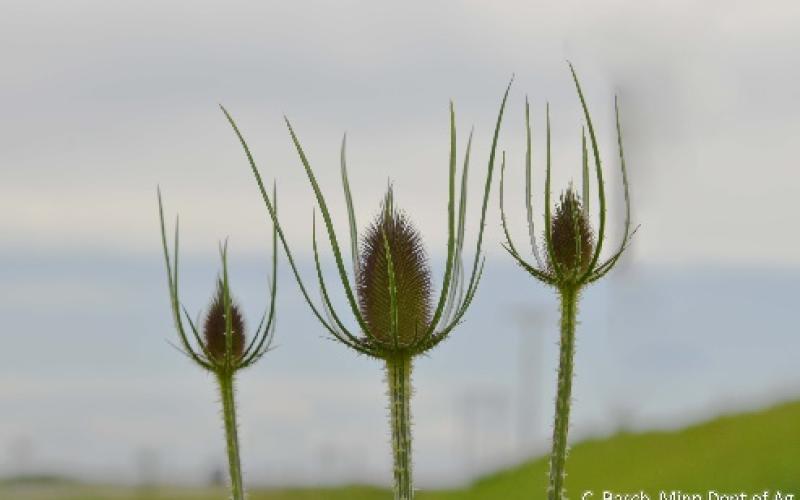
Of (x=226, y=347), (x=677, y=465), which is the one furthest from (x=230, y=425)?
(x=677, y=465)

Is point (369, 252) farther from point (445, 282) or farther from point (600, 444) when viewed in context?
point (600, 444)

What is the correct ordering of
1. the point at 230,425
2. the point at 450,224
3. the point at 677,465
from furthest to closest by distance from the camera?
the point at 677,465 < the point at 230,425 < the point at 450,224

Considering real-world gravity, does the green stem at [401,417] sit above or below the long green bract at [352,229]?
below

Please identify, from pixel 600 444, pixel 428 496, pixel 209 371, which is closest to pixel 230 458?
pixel 209 371

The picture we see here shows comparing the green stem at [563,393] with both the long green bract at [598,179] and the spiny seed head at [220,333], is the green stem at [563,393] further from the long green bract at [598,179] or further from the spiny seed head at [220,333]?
the spiny seed head at [220,333]

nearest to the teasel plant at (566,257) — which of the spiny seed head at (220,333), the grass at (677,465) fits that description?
the spiny seed head at (220,333)

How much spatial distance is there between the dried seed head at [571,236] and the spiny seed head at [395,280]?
1.59ft

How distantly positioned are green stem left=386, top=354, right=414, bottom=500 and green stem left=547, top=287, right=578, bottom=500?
46 centimetres

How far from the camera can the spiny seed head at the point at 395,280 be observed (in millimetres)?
3982

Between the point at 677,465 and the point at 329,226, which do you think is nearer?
the point at 329,226

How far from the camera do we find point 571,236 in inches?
157

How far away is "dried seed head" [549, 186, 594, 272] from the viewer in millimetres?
3969

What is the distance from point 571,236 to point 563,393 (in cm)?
51

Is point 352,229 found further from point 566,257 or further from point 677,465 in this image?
point 677,465
